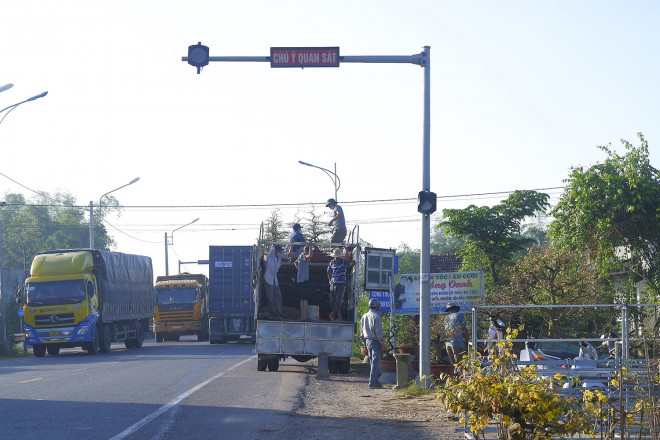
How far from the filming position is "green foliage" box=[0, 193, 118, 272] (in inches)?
3654

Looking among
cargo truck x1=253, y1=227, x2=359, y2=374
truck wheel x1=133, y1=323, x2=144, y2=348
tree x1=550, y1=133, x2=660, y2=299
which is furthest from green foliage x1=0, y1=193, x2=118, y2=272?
tree x1=550, y1=133, x2=660, y2=299

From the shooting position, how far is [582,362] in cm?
983

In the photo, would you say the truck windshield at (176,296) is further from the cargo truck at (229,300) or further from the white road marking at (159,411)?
the white road marking at (159,411)

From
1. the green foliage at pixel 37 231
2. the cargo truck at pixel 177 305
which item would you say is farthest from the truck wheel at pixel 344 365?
the green foliage at pixel 37 231

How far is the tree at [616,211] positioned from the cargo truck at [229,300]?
16858mm

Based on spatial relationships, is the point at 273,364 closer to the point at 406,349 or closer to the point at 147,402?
the point at 406,349

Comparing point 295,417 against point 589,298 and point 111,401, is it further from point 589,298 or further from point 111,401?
point 589,298

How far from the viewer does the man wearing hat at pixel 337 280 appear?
717 inches

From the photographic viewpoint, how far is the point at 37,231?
9569 cm

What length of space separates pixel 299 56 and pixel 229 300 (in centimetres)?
2216

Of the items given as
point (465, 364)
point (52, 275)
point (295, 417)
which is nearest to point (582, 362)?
point (465, 364)

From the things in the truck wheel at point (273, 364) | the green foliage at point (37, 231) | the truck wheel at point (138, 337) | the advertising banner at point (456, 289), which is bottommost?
the truck wheel at point (138, 337)

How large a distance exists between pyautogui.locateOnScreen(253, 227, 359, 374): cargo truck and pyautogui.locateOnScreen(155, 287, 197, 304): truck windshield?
21552 mm

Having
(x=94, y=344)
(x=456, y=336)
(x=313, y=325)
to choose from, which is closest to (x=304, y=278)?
(x=313, y=325)
